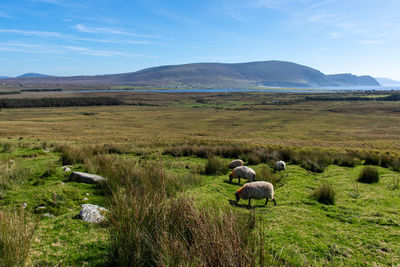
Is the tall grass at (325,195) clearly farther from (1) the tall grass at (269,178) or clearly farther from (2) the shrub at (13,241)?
(2) the shrub at (13,241)

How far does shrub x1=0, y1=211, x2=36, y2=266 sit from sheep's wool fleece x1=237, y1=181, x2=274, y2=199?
544cm

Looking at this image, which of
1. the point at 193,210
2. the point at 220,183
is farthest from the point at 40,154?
the point at 193,210

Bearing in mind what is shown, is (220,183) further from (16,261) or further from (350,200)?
(16,261)

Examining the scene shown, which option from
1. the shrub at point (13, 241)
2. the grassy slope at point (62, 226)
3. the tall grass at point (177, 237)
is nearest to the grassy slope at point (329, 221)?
the tall grass at point (177, 237)

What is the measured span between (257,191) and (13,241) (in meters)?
5.89

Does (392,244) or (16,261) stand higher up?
(16,261)

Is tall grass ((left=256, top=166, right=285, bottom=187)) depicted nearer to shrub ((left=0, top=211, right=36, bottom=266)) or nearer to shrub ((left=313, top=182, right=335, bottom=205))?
shrub ((left=313, top=182, right=335, bottom=205))

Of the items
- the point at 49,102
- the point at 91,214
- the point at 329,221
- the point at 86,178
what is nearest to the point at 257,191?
the point at 329,221

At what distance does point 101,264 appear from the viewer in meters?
3.93

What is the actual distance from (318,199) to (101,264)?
684 centimetres

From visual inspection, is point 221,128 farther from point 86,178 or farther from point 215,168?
point 86,178

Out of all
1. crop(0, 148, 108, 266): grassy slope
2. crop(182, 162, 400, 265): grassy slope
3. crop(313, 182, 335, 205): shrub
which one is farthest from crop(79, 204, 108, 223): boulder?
crop(313, 182, 335, 205): shrub

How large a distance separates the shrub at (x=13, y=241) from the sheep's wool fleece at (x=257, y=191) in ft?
17.8

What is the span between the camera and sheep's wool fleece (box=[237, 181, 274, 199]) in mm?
7371
